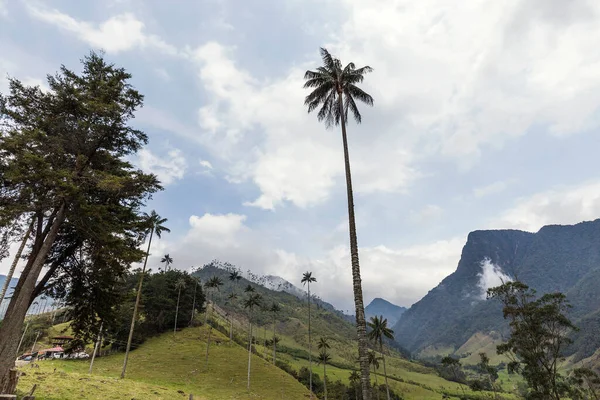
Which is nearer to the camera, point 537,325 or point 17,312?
point 17,312

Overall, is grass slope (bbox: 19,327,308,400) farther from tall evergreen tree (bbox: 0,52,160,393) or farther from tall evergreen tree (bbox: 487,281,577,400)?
tall evergreen tree (bbox: 487,281,577,400)

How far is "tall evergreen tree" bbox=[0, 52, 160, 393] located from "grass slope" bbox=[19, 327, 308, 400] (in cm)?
1662

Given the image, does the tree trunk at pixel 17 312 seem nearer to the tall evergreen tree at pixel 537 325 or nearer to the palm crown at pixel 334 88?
the palm crown at pixel 334 88

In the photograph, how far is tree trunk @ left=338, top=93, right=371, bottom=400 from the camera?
16.3 metres

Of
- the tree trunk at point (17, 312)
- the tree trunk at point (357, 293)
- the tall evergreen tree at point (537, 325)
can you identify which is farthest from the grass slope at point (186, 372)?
the tall evergreen tree at point (537, 325)

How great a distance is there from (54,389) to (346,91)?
30.7m

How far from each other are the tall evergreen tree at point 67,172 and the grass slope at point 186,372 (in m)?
16.6

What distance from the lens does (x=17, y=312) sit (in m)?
17.3

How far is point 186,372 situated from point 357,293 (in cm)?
5236

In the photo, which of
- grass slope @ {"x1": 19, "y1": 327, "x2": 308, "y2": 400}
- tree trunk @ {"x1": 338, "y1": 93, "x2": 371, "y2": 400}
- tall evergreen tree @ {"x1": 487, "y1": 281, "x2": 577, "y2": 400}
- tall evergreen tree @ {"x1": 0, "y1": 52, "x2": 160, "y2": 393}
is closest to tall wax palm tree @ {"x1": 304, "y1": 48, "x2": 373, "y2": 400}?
tree trunk @ {"x1": 338, "y1": 93, "x2": 371, "y2": 400}

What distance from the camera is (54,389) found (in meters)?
23.3

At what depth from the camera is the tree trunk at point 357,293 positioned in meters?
16.3

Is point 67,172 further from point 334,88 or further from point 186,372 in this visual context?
point 186,372

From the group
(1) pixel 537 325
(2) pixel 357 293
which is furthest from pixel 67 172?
(1) pixel 537 325
